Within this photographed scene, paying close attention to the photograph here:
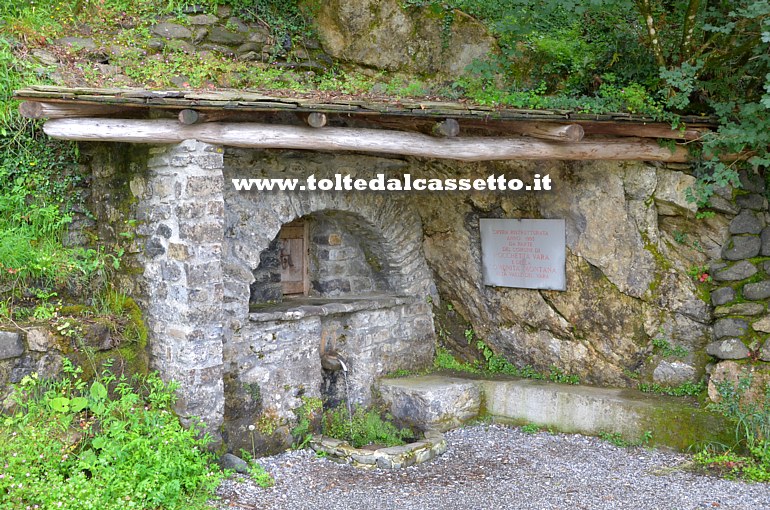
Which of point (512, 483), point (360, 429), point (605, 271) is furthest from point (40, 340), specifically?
point (605, 271)

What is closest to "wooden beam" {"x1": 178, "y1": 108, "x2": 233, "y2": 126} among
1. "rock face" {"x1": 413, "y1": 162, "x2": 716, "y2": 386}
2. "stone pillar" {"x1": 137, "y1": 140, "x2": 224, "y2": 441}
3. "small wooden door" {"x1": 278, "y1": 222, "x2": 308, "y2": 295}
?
"stone pillar" {"x1": 137, "y1": 140, "x2": 224, "y2": 441}

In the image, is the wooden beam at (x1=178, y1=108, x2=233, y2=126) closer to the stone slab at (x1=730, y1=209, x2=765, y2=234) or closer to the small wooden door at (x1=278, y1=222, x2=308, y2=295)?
the small wooden door at (x1=278, y1=222, x2=308, y2=295)

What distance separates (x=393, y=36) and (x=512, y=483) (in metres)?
4.69

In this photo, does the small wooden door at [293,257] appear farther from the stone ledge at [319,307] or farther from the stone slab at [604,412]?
the stone slab at [604,412]

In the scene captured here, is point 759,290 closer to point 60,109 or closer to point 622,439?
point 622,439

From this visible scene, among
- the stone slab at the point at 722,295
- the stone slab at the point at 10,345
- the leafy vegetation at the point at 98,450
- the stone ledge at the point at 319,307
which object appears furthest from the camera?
the stone ledge at the point at 319,307

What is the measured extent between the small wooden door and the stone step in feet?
4.31

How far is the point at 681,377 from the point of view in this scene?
21.2 feet

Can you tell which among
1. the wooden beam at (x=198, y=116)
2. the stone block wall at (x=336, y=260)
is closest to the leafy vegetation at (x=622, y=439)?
the stone block wall at (x=336, y=260)

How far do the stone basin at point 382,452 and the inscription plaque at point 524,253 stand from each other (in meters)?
1.77

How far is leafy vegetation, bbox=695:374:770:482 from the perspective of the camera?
17.9 feet

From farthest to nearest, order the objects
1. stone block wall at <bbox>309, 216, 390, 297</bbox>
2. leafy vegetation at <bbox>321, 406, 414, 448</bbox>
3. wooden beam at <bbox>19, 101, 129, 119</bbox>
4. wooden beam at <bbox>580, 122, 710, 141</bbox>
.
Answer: stone block wall at <bbox>309, 216, 390, 297</bbox> → leafy vegetation at <bbox>321, 406, 414, 448</bbox> → wooden beam at <bbox>580, 122, 710, 141</bbox> → wooden beam at <bbox>19, 101, 129, 119</bbox>

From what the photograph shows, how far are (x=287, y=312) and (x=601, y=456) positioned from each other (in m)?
2.95

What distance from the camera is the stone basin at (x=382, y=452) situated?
5930mm
